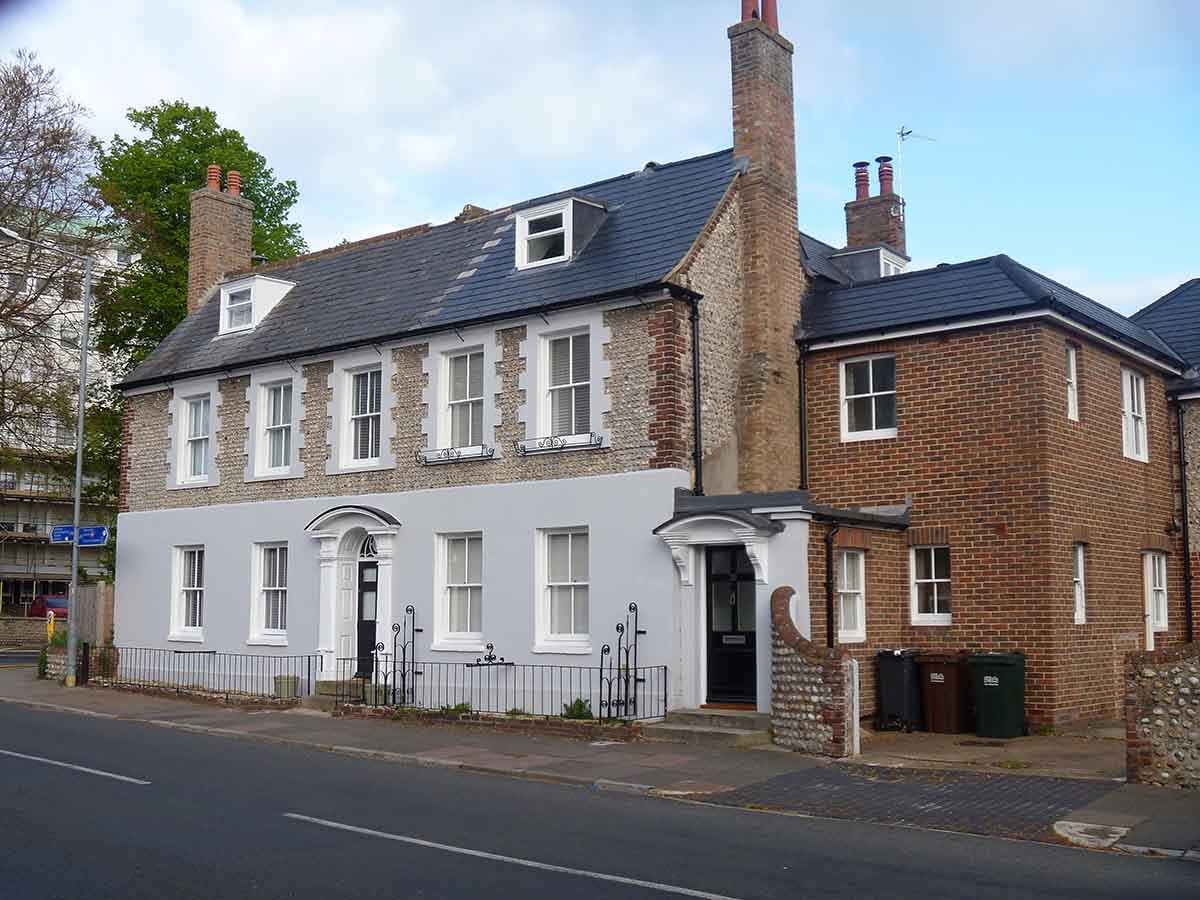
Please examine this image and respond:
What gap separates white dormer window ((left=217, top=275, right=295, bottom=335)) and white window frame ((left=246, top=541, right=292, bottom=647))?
517 centimetres

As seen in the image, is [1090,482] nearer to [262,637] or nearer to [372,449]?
[372,449]

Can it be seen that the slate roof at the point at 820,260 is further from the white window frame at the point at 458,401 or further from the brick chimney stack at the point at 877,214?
the white window frame at the point at 458,401

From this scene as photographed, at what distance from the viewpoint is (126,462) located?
92.1 feet

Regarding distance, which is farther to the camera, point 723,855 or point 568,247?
point 568,247

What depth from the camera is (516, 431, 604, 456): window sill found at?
1981 cm

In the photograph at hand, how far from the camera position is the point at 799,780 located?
14227mm

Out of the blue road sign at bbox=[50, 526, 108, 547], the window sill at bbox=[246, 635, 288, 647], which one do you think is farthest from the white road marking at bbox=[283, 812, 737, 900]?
the blue road sign at bbox=[50, 526, 108, 547]

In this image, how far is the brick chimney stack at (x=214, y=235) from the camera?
30562mm

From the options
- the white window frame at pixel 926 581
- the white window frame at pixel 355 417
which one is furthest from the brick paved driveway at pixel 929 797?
the white window frame at pixel 355 417

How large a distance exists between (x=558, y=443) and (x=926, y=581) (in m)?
6.26

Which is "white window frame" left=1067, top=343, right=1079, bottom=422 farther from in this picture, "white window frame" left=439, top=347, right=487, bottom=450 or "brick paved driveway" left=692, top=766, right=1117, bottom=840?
"white window frame" left=439, top=347, right=487, bottom=450

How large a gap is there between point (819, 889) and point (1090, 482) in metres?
13.1

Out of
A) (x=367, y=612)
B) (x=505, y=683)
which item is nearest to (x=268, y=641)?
(x=367, y=612)

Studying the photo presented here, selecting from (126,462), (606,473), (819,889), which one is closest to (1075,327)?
(606,473)
